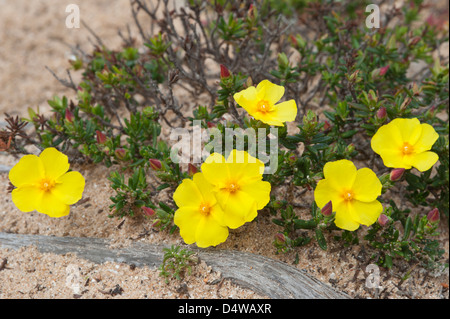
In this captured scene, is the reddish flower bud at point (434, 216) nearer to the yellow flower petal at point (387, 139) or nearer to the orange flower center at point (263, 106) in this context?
the yellow flower petal at point (387, 139)

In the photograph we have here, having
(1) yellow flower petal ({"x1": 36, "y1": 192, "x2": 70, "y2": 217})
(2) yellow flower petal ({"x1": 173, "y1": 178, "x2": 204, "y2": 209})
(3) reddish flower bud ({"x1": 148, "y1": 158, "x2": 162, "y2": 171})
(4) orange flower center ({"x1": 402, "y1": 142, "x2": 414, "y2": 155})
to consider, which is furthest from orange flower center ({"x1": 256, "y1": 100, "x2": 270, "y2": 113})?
(1) yellow flower petal ({"x1": 36, "y1": 192, "x2": 70, "y2": 217})

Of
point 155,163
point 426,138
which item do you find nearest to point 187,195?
point 155,163

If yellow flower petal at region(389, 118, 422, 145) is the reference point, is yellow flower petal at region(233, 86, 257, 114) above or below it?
above

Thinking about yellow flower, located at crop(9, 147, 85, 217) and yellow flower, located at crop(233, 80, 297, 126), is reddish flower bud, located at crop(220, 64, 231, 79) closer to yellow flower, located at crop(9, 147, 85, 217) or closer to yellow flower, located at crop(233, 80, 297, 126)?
yellow flower, located at crop(233, 80, 297, 126)

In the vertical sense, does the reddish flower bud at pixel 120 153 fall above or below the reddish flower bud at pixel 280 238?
above

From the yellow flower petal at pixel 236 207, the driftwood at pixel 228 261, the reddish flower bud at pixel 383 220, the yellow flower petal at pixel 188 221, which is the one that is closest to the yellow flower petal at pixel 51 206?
the driftwood at pixel 228 261

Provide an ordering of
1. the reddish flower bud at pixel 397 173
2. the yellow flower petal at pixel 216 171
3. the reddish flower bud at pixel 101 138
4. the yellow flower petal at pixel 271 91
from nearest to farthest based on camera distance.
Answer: the yellow flower petal at pixel 216 171 → the reddish flower bud at pixel 397 173 → the yellow flower petal at pixel 271 91 → the reddish flower bud at pixel 101 138

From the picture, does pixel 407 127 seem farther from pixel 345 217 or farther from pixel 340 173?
pixel 345 217
